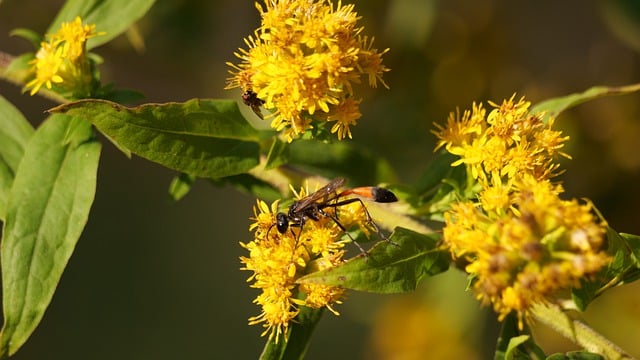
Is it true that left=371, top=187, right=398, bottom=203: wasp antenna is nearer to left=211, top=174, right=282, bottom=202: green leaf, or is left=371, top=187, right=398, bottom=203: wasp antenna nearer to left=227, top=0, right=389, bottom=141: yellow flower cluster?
left=227, top=0, right=389, bottom=141: yellow flower cluster

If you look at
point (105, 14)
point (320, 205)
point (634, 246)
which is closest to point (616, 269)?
point (634, 246)

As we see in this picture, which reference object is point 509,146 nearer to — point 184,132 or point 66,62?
point 184,132

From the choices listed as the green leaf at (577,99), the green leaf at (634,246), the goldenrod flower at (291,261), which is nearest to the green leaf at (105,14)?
the goldenrod flower at (291,261)

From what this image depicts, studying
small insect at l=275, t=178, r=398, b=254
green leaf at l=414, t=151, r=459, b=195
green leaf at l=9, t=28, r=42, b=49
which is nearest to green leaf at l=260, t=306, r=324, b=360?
small insect at l=275, t=178, r=398, b=254

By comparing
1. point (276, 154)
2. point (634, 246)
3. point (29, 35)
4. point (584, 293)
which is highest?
point (29, 35)

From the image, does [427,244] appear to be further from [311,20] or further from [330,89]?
[311,20]
